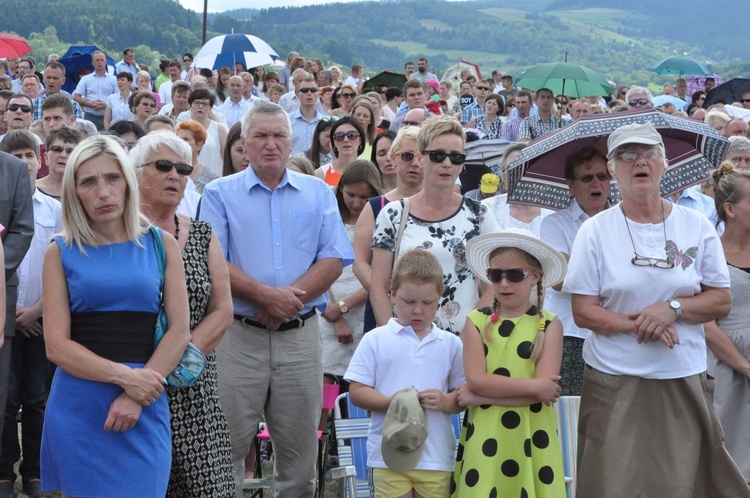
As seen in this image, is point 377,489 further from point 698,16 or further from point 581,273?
point 698,16

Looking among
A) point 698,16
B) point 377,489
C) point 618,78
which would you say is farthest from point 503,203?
point 698,16

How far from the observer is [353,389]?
460cm

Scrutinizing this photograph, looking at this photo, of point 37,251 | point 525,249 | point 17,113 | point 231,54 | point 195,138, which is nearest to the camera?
point 525,249

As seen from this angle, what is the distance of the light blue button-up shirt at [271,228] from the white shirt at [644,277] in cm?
128

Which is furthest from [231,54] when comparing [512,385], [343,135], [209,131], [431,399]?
[512,385]

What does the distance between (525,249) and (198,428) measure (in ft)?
5.40

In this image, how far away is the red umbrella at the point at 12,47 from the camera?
55.9 ft

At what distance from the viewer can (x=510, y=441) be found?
440 centimetres

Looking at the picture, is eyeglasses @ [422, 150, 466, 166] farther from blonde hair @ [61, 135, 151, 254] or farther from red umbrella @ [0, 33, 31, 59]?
red umbrella @ [0, 33, 31, 59]

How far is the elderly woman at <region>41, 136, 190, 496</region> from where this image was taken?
3877 millimetres

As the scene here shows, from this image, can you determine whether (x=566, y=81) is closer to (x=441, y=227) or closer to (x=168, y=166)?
(x=441, y=227)

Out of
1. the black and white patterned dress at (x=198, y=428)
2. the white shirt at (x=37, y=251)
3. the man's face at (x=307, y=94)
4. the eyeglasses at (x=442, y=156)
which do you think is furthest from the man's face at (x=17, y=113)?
the black and white patterned dress at (x=198, y=428)

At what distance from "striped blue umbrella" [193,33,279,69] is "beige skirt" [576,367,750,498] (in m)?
14.0

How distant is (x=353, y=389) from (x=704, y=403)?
157cm
